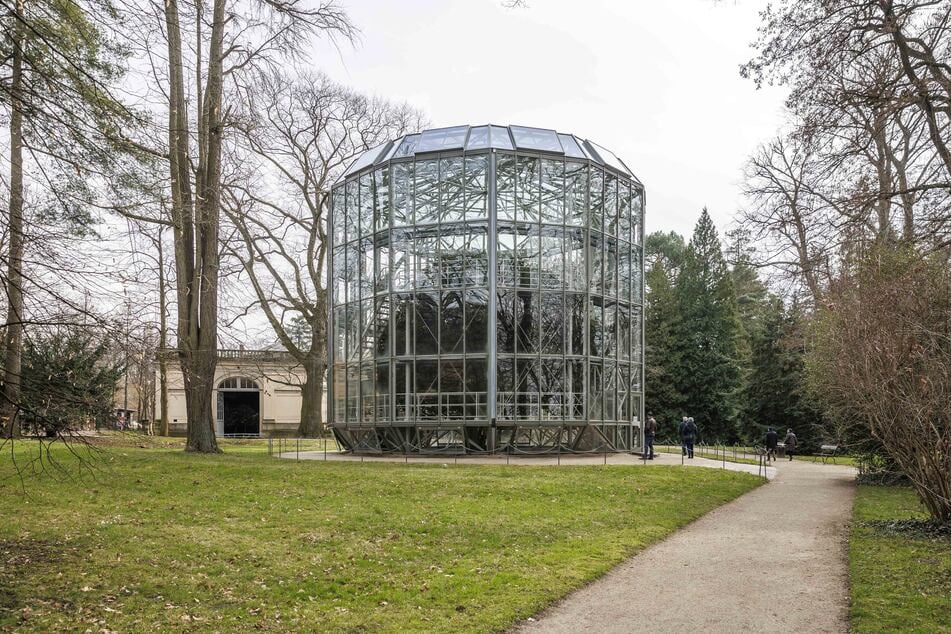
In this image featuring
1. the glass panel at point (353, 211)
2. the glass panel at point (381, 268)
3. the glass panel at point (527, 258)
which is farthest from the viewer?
the glass panel at point (353, 211)

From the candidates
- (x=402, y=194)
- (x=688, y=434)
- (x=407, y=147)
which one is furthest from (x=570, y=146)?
(x=688, y=434)

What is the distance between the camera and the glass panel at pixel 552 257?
2589cm

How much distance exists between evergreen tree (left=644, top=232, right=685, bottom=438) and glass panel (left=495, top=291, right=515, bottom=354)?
2213 cm

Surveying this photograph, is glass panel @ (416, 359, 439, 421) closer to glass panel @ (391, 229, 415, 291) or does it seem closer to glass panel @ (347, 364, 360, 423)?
glass panel @ (391, 229, 415, 291)

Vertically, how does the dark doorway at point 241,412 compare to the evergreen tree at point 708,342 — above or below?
below

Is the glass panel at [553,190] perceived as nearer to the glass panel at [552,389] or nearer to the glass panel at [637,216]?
the glass panel at [637,216]

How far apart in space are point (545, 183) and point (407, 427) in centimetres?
919

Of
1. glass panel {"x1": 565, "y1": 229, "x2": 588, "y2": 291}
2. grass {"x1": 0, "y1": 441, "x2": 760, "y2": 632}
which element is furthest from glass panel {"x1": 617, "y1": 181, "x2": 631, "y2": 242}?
grass {"x1": 0, "y1": 441, "x2": 760, "y2": 632}

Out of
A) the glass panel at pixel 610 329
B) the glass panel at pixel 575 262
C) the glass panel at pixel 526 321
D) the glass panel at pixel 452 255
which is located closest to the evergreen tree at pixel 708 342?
the glass panel at pixel 610 329

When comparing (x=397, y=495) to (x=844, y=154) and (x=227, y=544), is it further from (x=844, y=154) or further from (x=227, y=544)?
(x=844, y=154)

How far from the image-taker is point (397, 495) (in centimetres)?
1541

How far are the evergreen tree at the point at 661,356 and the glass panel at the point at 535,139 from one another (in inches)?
837

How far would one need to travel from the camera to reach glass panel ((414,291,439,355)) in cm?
2560

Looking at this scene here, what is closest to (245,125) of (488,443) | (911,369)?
(488,443)
